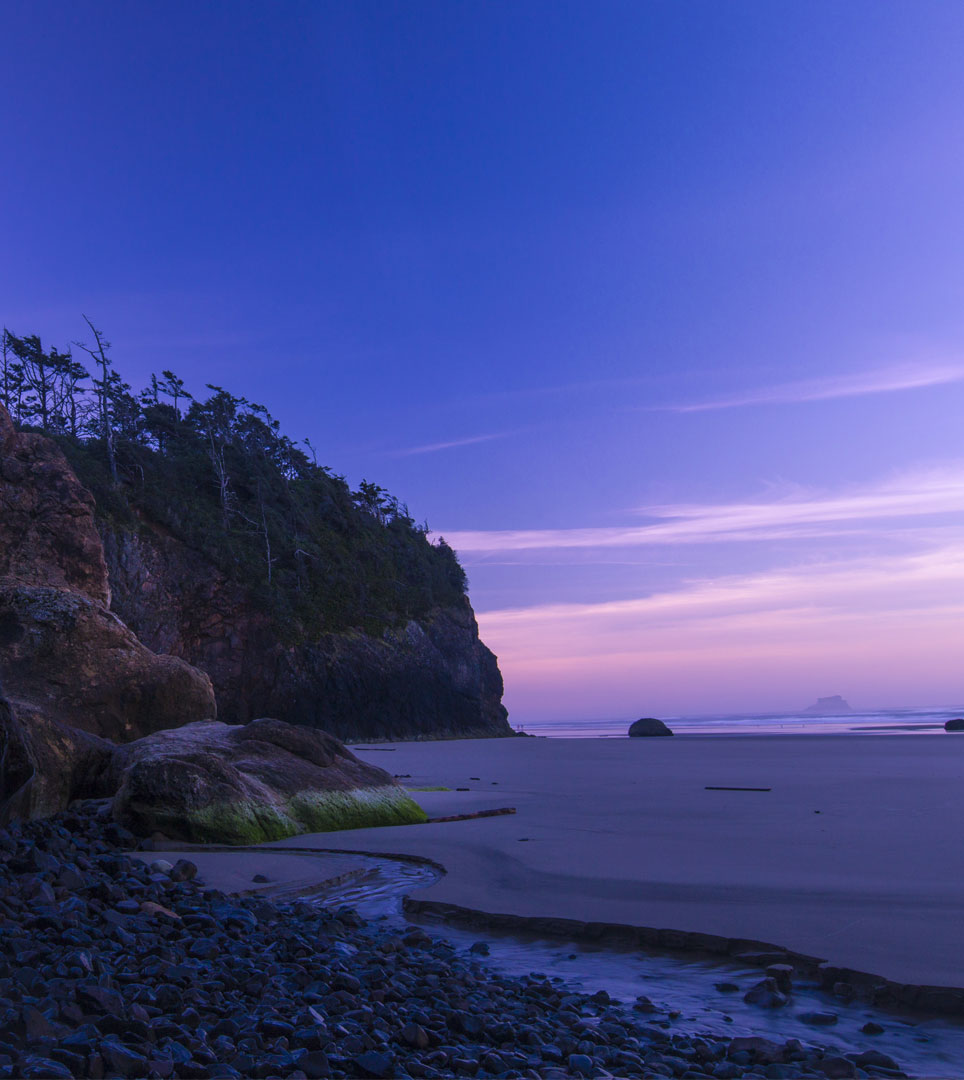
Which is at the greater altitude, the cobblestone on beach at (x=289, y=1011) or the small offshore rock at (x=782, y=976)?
the cobblestone on beach at (x=289, y=1011)

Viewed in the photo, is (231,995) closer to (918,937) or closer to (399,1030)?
(399,1030)

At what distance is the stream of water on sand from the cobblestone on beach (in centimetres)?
12

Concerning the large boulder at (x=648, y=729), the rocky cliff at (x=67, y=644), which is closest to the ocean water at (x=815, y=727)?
the large boulder at (x=648, y=729)

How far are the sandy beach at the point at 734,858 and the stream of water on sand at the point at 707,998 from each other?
0.25 m

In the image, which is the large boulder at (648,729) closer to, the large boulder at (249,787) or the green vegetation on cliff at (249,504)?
the green vegetation on cliff at (249,504)

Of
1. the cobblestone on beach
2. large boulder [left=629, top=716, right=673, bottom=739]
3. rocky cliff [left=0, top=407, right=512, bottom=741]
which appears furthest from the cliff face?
the cobblestone on beach

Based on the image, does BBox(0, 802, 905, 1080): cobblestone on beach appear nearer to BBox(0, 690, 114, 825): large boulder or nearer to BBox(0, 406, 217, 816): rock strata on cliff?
BBox(0, 690, 114, 825): large boulder

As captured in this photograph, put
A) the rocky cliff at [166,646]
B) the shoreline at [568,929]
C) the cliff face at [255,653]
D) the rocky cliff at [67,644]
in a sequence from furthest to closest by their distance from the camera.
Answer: the cliff face at [255,653]
the rocky cliff at [166,646]
the rocky cliff at [67,644]
the shoreline at [568,929]

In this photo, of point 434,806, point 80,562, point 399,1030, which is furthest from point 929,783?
point 80,562

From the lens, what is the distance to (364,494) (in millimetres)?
55344

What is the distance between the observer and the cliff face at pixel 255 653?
32.4 meters

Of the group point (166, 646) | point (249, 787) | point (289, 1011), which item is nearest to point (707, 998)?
point (289, 1011)

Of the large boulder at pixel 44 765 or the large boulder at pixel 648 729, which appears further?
the large boulder at pixel 648 729

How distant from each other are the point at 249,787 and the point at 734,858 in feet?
13.1
